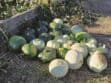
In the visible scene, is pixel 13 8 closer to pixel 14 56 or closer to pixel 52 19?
pixel 52 19

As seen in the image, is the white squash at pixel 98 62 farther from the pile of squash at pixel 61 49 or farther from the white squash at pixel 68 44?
the white squash at pixel 68 44

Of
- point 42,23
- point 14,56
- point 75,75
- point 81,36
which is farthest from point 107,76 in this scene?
point 42,23

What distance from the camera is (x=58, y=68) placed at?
15.9 feet

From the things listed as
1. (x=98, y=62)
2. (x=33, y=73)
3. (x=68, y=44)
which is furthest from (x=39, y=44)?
(x=98, y=62)

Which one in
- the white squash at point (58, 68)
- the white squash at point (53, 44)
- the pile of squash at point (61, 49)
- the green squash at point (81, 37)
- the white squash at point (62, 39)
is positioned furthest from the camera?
the green squash at point (81, 37)

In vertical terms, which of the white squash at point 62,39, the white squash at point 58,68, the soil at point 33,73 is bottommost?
the soil at point 33,73

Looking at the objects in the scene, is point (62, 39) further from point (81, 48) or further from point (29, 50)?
point (29, 50)

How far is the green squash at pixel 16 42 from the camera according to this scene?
5.38 metres

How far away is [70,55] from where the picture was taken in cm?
502

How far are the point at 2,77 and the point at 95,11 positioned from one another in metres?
3.69

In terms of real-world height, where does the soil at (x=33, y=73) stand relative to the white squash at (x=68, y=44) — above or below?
below

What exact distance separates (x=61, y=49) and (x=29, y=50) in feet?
1.55

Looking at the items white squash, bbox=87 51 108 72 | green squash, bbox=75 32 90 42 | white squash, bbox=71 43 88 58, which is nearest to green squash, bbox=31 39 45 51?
white squash, bbox=71 43 88 58

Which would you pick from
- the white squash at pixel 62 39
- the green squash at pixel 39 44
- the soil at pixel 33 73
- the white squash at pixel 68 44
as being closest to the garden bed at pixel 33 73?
the soil at pixel 33 73
